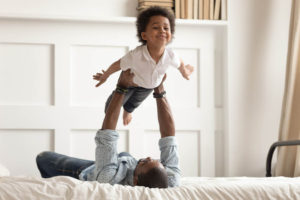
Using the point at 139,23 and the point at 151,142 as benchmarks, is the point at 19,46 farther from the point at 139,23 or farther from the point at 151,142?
the point at 139,23

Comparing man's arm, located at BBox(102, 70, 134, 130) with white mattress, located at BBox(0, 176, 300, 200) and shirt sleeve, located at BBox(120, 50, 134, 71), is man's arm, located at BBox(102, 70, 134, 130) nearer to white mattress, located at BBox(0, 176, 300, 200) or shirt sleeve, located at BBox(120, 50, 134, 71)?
shirt sleeve, located at BBox(120, 50, 134, 71)

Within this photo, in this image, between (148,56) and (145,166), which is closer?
(145,166)

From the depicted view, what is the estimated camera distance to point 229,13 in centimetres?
354

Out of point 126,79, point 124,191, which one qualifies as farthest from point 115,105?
point 124,191

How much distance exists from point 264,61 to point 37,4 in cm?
149

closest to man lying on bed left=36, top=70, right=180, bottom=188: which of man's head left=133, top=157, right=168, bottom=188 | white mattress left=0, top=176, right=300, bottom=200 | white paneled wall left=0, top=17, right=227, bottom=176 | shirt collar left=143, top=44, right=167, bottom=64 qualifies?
man's head left=133, top=157, right=168, bottom=188

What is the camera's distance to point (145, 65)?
208 cm

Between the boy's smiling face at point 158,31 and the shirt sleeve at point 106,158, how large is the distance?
1.24 ft

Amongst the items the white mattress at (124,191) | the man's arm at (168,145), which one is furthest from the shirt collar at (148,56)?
→ the white mattress at (124,191)

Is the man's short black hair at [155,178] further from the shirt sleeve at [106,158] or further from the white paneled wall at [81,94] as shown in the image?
the white paneled wall at [81,94]

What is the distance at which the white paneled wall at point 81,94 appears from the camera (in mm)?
3316

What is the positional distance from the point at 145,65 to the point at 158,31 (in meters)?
0.14

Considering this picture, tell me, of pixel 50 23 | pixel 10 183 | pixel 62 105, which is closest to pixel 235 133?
pixel 62 105

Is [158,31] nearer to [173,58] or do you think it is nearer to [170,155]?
[173,58]
